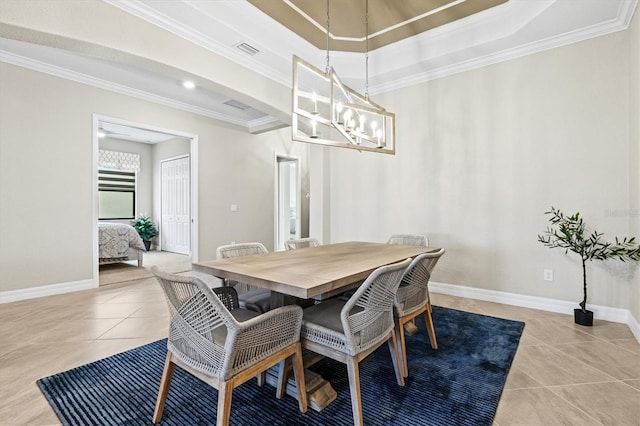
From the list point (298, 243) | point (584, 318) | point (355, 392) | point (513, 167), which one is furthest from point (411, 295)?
point (513, 167)

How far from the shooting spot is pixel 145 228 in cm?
761

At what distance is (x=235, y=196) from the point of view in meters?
5.89

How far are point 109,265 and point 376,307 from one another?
5.90 meters

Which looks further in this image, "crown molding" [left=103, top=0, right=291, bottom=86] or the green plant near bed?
the green plant near bed

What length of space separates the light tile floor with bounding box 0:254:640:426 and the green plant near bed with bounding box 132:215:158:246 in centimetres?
399

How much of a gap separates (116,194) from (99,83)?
4159 mm

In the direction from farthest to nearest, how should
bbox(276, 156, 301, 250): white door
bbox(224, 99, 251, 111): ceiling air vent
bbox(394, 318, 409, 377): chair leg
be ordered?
bbox(276, 156, 301, 250): white door, bbox(224, 99, 251, 111): ceiling air vent, bbox(394, 318, 409, 377): chair leg

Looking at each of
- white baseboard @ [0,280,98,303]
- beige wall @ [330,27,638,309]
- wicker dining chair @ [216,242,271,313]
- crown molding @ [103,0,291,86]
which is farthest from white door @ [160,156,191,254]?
wicker dining chair @ [216,242,271,313]

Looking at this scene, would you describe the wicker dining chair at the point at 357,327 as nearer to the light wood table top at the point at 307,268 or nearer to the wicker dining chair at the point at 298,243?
the light wood table top at the point at 307,268

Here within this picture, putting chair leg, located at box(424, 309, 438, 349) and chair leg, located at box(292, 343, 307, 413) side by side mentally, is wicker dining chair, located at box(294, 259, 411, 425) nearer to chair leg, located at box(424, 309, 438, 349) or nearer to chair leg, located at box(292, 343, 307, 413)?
chair leg, located at box(292, 343, 307, 413)

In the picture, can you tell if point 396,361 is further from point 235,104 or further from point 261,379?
point 235,104

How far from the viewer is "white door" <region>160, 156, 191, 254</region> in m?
7.12

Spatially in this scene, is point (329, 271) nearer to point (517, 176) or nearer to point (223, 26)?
point (223, 26)

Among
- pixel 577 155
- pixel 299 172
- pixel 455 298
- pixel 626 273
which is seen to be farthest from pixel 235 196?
pixel 626 273
